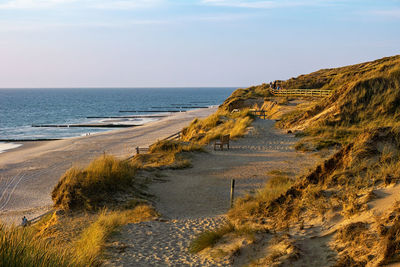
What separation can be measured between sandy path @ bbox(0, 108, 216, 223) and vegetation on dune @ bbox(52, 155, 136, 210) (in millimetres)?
1068

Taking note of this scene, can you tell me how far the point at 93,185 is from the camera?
1262cm

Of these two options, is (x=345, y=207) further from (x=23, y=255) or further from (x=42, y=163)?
(x=42, y=163)

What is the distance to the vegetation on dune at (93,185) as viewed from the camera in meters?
11.9

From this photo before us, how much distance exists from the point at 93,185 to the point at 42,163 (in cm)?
1949

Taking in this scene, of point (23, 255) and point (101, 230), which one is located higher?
point (23, 255)

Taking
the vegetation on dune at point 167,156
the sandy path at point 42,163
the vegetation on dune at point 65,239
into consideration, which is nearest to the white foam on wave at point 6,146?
the sandy path at point 42,163

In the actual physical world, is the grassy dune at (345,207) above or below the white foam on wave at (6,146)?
above

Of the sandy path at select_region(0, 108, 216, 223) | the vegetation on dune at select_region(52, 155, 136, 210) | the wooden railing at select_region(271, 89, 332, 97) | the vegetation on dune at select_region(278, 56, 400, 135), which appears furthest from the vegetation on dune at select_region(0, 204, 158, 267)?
the wooden railing at select_region(271, 89, 332, 97)

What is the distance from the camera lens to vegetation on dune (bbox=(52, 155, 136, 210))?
11883 mm

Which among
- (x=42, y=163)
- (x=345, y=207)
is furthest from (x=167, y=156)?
(x=42, y=163)

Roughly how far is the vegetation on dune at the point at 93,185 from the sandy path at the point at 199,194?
1399 millimetres

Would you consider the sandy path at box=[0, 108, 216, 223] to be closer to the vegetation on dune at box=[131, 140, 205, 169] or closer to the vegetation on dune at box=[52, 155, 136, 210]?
Answer: the vegetation on dune at box=[52, 155, 136, 210]

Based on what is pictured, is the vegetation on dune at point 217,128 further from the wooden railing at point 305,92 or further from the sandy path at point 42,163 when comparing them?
the wooden railing at point 305,92

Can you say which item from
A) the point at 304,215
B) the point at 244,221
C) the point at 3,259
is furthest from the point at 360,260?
the point at 3,259
